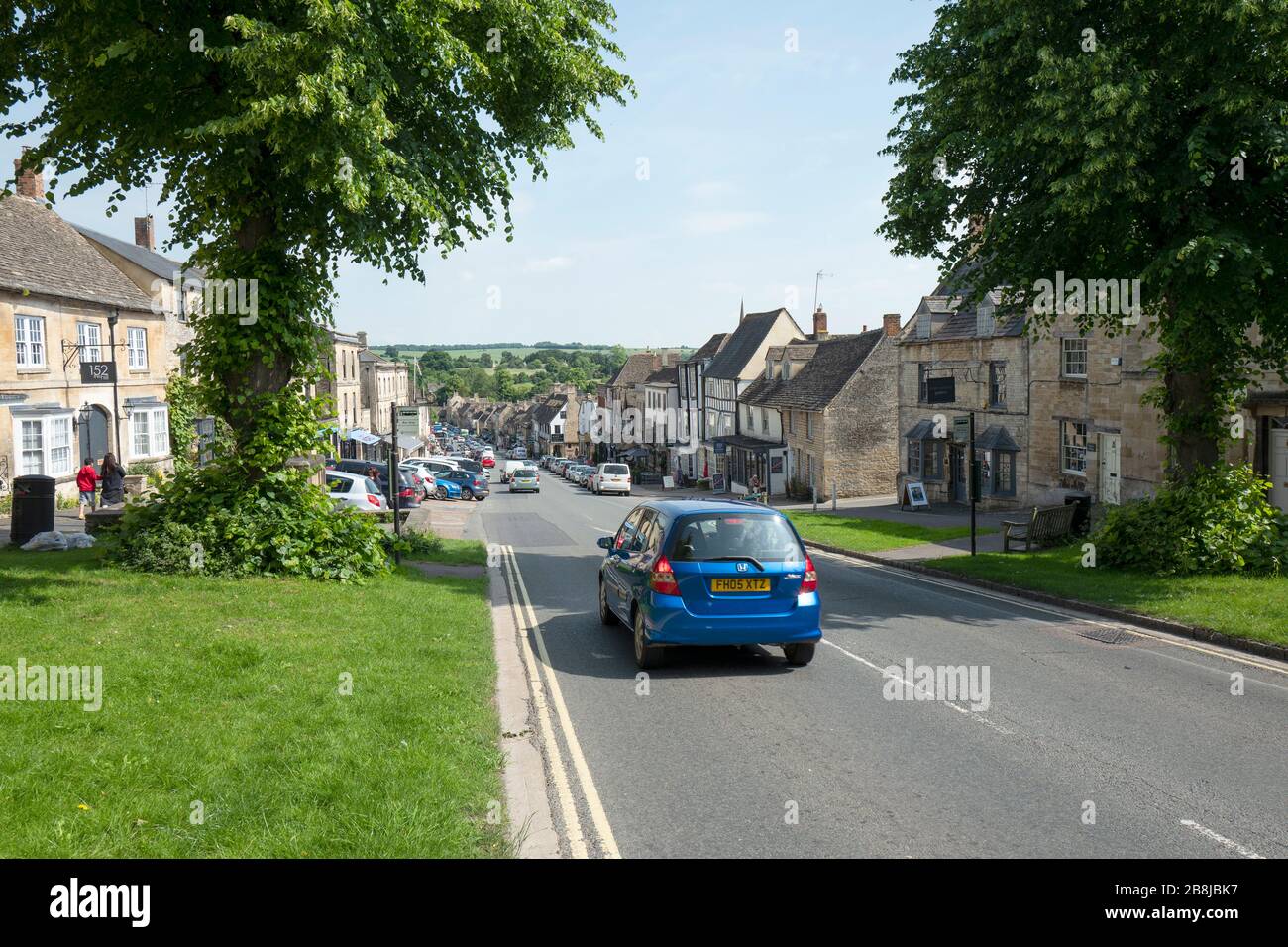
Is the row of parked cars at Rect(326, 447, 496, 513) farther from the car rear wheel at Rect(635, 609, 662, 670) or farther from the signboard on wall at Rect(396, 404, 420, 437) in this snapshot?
the car rear wheel at Rect(635, 609, 662, 670)

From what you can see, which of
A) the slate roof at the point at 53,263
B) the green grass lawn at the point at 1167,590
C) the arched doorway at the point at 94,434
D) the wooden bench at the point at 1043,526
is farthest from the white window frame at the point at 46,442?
the wooden bench at the point at 1043,526

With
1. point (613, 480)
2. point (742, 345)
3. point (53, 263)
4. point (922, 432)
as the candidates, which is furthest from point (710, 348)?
point (53, 263)

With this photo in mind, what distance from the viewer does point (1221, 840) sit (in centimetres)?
559

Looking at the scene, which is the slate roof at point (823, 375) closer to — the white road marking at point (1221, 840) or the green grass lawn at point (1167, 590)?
the green grass lawn at point (1167, 590)

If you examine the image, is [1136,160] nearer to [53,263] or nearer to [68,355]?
Answer: [68,355]

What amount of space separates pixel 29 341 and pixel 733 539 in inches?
1107

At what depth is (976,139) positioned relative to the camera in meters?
15.3

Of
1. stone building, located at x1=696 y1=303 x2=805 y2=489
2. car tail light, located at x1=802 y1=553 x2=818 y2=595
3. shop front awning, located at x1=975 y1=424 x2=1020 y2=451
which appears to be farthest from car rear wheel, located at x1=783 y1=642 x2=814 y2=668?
stone building, located at x1=696 y1=303 x2=805 y2=489

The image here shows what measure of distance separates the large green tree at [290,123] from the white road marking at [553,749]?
5270mm

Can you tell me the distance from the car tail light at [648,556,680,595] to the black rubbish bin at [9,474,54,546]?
39.4 feet

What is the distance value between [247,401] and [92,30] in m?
4.97

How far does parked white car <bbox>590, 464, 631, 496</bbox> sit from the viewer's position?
182 ft

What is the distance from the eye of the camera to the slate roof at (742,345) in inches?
2488
